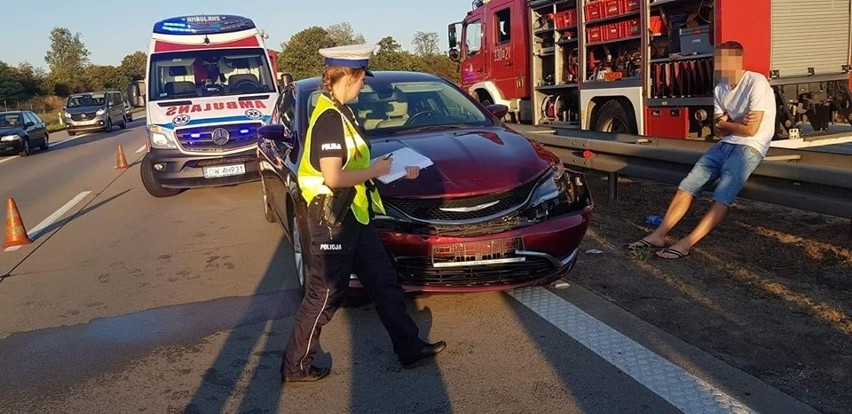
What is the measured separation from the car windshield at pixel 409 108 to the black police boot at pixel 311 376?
2.48 metres

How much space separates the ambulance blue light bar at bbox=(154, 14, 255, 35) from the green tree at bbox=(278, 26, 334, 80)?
45516 mm

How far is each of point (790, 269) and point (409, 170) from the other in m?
3.26

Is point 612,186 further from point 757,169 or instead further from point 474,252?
point 474,252

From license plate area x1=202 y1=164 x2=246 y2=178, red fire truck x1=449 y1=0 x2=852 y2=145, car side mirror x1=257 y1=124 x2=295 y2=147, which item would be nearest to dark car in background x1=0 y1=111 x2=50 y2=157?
license plate area x1=202 y1=164 x2=246 y2=178

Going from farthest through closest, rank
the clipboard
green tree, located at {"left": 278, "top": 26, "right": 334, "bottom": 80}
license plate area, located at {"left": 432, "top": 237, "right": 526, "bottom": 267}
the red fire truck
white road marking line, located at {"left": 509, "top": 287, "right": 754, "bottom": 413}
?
green tree, located at {"left": 278, "top": 26, "right": 334, "bottom": 80}, the red fire truck, license plate area, located at {"left": 432, "top": 237, "right": 526, "bottom": 267}, the clipboard, white road marking line, located at {"left": 509, "top": 287, "right": 754, "bottom": 413}

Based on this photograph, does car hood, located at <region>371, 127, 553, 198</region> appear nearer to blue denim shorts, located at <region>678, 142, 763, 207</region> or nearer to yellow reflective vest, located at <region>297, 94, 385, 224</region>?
yellow reflective vest, located at <region>297, 94, 385, 224</region>

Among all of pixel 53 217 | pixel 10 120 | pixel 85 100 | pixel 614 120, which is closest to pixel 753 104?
pixel 614 120

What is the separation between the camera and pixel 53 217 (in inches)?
406

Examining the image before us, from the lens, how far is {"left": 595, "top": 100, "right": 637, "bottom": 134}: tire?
9.87m

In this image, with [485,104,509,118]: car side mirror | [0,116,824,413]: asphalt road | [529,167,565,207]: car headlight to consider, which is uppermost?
[485,104,509,118]: car side mirror

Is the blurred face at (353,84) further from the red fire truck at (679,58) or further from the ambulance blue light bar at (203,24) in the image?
the ambulance blue light bar at (203,24)

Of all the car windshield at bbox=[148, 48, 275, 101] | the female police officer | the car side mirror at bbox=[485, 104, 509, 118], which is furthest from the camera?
the car windshield at bbox=[148, 48, 275, 101]

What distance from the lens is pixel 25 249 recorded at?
826 cm

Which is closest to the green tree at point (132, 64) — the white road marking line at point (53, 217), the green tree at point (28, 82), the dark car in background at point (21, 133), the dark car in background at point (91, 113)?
the green tree at point (28, 82)
